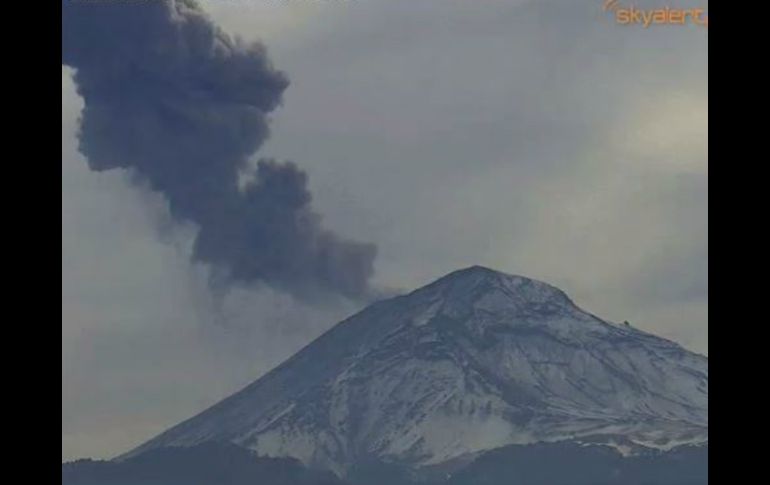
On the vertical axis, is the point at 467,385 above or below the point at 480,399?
above

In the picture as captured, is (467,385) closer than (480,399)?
No

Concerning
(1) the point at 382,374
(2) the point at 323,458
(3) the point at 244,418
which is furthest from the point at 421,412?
(3) the point at 244,418
